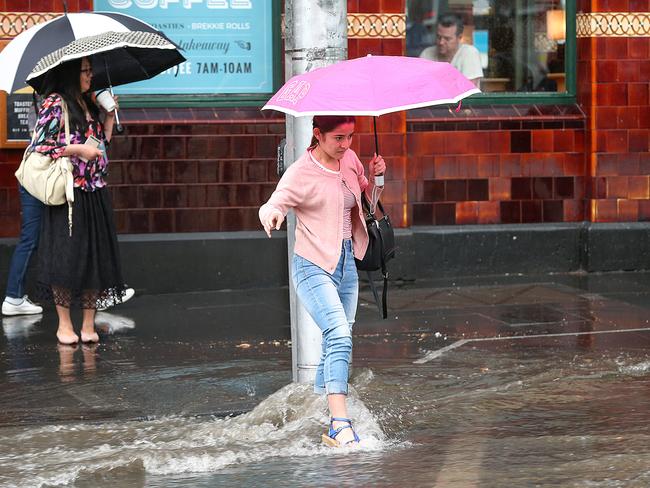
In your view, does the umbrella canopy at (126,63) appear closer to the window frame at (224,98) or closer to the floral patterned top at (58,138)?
the floral patterned top at (58,138)

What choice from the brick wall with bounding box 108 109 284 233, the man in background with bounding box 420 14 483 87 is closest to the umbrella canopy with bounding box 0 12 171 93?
the brick wall with bounding box 108 109 284 233

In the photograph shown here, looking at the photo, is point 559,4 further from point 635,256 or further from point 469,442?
point 469,442

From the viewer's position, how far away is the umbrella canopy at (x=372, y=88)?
5.62m

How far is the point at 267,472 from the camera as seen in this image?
5.62 meters

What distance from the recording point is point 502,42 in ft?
37.9

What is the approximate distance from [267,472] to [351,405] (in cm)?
107

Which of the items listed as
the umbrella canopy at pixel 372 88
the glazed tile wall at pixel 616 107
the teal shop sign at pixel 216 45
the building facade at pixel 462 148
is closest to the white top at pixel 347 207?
the umbrella canopy at pixel 372 88

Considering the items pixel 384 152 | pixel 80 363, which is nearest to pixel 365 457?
pixel 80 363

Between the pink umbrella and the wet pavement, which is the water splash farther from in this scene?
the pink umbrella

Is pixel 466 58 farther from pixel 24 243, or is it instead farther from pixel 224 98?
pixel 24 243

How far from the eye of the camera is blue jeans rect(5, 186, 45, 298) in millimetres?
9578

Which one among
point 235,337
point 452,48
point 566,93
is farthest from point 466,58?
point 235,337

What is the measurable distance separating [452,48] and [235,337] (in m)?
3.94

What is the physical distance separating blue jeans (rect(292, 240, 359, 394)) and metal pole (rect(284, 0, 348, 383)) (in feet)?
1.99
